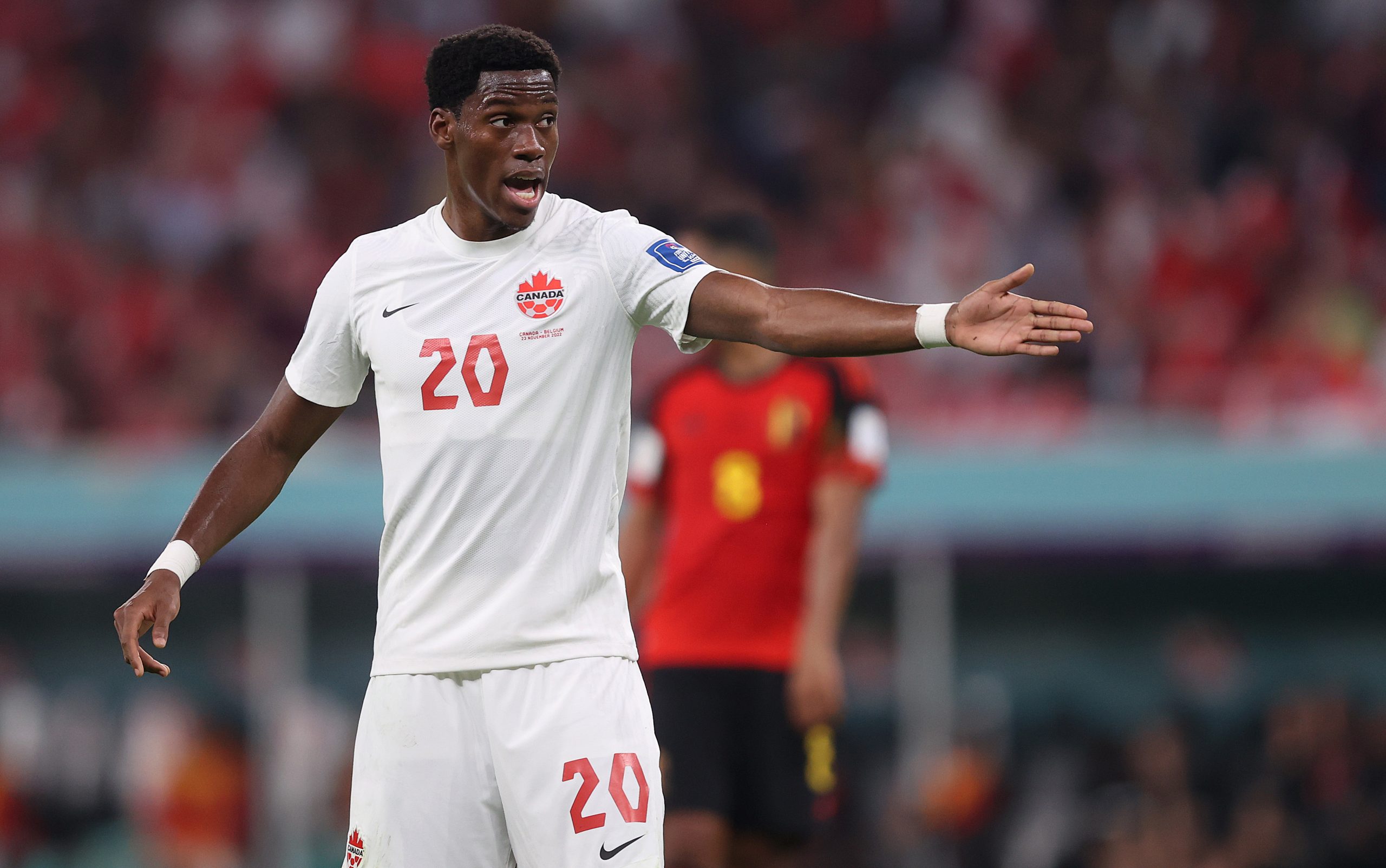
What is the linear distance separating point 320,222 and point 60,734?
4.59m

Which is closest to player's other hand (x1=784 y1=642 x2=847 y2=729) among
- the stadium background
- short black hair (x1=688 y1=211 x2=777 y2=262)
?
short black hair (x1=688 y1=211 x2=777 y2=262)

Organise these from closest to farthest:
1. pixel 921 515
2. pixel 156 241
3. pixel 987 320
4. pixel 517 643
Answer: pixel 987 320 → pixel 517 643 → pixel 921 515 → pixel 156 241

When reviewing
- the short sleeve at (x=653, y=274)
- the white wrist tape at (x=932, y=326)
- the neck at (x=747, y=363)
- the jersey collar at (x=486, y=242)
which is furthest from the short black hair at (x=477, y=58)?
the neck at (x=747, y=363)

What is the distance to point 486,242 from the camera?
13.1 feet

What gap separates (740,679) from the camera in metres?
5.95

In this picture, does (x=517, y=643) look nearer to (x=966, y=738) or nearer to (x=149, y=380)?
(x=966, y=738)

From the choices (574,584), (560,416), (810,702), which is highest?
(560,416)

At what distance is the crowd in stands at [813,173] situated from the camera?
36.1 ft

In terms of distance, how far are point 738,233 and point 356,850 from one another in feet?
9.88

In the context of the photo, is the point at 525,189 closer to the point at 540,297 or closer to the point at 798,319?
the point at 540,297

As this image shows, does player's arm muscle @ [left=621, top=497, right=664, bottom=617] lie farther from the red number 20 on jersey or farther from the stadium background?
the stadium background

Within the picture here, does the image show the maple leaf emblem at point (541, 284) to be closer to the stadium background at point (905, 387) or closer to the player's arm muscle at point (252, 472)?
the player's arm muscle at point (252, 472)

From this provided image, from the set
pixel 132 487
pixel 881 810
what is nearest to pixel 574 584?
pixel 881 810

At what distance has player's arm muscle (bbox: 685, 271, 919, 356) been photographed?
355 centimetres
